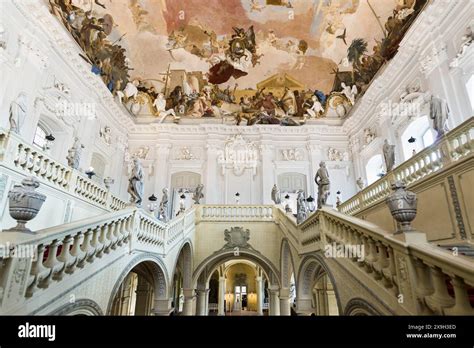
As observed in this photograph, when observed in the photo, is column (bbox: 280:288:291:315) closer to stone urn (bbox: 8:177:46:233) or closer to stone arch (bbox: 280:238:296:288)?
stone arch (bbox: 280:238:296:288)

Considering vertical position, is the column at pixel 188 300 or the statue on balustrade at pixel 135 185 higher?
the statue on balustrade at pixel 135 185

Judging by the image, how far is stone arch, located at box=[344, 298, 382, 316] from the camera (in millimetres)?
3672

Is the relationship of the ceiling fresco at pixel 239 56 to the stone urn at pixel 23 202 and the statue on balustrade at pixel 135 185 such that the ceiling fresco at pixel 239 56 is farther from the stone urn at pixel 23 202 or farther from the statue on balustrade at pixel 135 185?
the stone urn at pixel 23 202

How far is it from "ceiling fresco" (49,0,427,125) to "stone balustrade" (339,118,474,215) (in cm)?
861

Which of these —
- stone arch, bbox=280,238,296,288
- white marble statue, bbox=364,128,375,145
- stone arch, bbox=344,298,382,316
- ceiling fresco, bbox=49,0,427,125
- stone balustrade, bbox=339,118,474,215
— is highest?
ceiling fresco, bbox=49,0,427,125

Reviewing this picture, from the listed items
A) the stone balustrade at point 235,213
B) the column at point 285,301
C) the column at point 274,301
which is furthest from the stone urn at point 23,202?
the column at point 274,301

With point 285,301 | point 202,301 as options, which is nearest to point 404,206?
point 285,301

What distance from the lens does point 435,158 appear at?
621 centimetres

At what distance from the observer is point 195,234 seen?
41.8 feet

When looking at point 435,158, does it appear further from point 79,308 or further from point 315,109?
point 315,109

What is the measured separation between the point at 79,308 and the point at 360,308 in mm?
3990

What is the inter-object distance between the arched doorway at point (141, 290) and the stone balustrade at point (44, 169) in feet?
9.31

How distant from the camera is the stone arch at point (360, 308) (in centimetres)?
367

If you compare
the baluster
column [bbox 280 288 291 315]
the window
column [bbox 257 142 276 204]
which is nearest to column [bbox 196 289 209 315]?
column [bbox 280 288 291 315]
